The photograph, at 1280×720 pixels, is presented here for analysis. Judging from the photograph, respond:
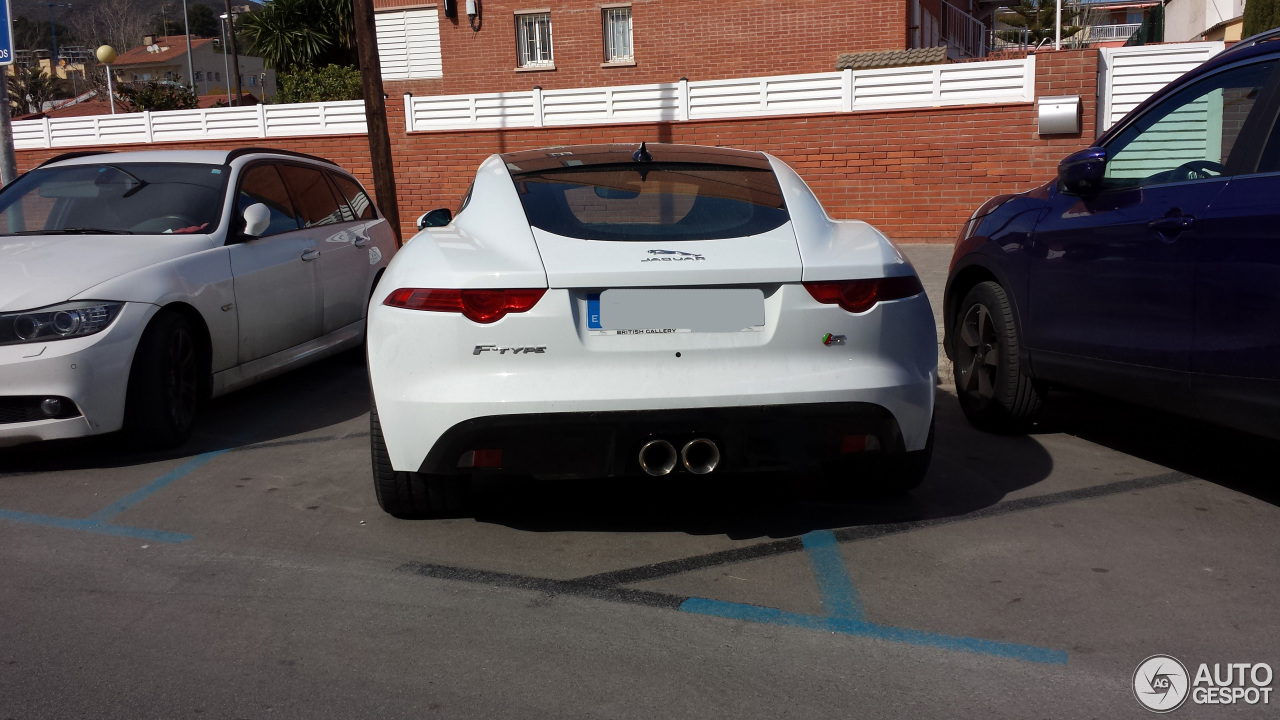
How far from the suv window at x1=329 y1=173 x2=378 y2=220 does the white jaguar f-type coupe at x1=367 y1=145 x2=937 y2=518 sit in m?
4.31

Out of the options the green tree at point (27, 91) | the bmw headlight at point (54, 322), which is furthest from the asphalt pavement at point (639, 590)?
the green tree at point (27, 91)

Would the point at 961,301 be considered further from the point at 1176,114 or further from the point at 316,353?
the point at 316,353

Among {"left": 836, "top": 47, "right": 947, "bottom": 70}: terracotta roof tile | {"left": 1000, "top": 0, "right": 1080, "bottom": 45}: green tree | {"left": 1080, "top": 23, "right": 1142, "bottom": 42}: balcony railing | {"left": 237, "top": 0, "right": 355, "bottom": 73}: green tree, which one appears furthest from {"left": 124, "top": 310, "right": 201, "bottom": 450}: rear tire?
{"left": 1080, "top": 23, "right": 1142, "bottom": 42}: balcony railing

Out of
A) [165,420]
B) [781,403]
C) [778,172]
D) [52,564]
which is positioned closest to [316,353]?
[165,420]

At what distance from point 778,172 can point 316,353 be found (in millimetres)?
3698

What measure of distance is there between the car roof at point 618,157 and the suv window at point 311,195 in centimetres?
286

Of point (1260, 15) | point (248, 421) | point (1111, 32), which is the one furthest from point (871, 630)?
point (1111, 32)

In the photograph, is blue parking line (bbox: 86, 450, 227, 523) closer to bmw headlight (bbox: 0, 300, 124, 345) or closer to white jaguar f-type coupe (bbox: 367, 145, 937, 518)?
bmw headlight (bbox: 0, 300, 124, 345)

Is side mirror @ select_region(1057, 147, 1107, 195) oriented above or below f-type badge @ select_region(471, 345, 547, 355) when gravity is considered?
above

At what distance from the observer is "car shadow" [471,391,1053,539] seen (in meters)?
4.29

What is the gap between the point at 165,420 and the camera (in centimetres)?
551

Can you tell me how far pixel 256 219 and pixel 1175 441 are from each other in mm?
5045

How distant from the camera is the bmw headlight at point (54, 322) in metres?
5.02

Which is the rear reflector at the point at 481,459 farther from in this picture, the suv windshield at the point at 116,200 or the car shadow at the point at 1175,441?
the suv windshield at the point at 116,200
